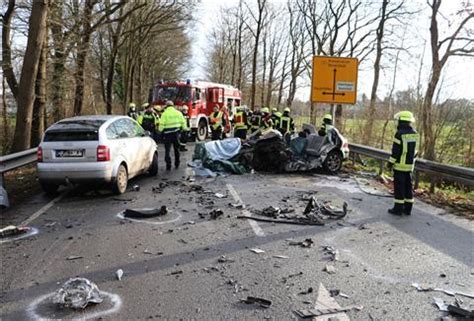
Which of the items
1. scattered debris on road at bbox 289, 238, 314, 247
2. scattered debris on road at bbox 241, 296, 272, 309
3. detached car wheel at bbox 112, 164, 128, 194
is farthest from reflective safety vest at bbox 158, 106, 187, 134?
scattered debris on road at bbox 241, 296, 272, 309

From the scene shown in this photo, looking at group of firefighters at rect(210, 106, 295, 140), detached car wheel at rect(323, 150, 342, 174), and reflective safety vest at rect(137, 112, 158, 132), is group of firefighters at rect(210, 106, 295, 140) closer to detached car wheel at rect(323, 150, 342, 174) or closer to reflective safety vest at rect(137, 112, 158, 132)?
reflective safety vest at rect(137, 112, 158, 132)

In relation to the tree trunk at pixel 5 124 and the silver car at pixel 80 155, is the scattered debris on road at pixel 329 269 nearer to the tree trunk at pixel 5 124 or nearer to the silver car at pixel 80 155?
the silver car at pixel 80 155

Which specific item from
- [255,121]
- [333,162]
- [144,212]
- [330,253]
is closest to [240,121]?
[255,121]

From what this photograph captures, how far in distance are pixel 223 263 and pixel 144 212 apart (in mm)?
2524

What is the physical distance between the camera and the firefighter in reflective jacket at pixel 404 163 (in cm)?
768

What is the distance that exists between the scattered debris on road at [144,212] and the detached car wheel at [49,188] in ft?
7.04

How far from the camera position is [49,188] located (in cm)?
851

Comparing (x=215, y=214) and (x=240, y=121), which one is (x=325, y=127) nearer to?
(x=240, y=121)

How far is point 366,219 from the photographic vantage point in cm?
721

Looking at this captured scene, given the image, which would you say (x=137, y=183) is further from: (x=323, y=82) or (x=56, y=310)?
(x=323, y=82)

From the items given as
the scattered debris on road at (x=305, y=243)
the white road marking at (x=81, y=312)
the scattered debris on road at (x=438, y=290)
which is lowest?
the white road marking at (x=81, y=312)

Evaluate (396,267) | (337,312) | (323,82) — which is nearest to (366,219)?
(396,267)

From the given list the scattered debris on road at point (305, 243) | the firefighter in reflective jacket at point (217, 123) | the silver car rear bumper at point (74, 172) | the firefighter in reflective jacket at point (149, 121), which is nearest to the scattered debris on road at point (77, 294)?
the scattered debris on road at point (305, 243)

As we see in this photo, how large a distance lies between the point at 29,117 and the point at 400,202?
386 inches
